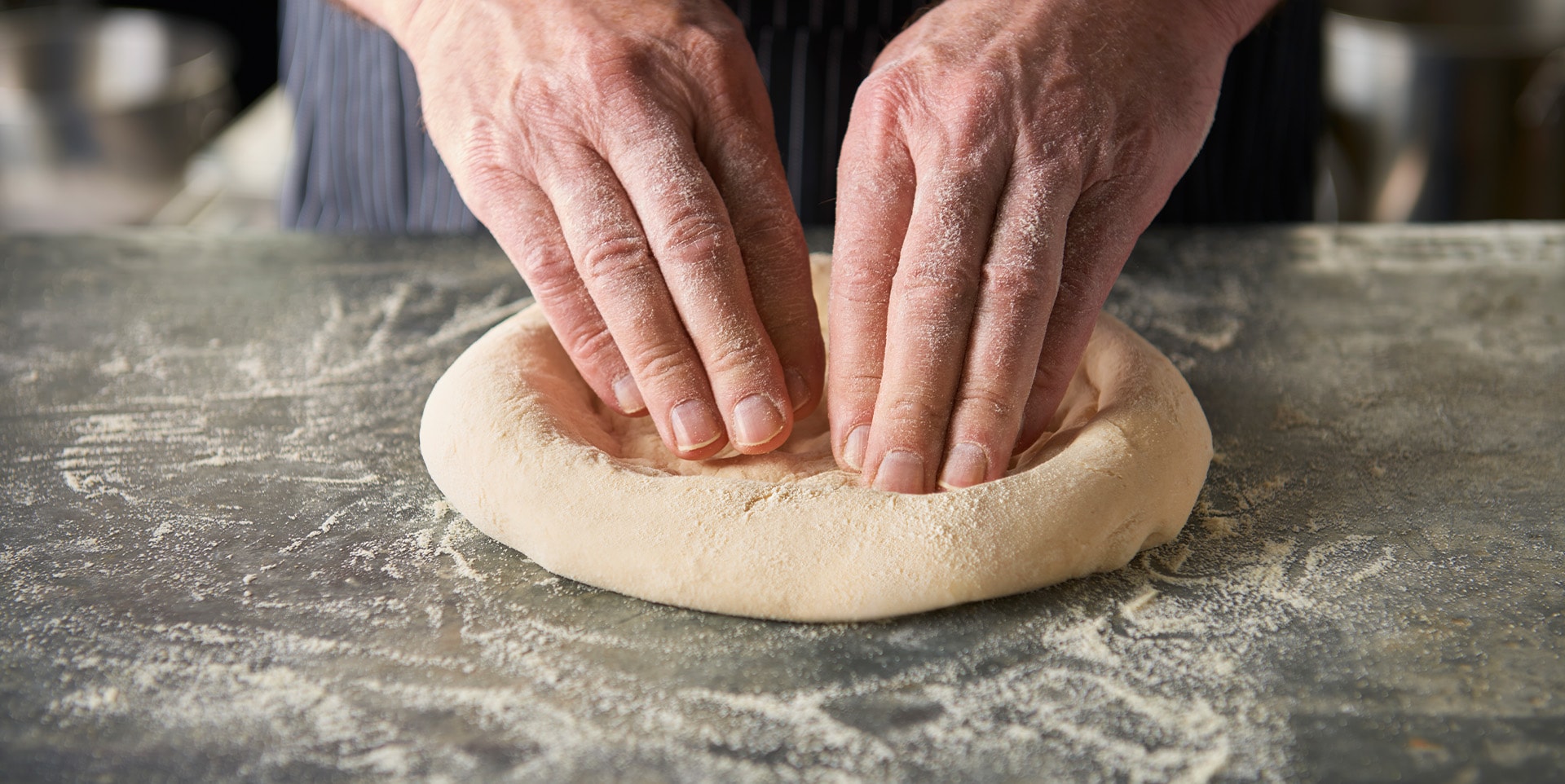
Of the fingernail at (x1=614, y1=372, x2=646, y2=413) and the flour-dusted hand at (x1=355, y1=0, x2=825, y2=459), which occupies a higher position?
the flour-dusted hand at (x1=355, y1=0, x2=825, y2=459)

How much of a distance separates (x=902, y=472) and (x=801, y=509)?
11 centimetres

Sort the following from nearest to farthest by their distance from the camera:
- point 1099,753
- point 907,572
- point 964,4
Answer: point 1099,753
point 907,572
point 964,4

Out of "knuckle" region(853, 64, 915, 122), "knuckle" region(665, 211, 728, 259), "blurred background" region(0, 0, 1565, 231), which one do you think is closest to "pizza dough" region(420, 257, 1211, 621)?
"knuckle" region(665, 211, 728, 259)

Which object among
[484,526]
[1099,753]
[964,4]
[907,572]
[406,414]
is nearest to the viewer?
[1099,753]

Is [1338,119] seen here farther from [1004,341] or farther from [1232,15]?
[1004,341]

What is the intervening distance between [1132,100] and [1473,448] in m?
0.66

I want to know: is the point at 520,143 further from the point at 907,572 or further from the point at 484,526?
the point at 907,572

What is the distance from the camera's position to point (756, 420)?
138 centimetres

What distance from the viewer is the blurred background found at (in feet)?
10.1

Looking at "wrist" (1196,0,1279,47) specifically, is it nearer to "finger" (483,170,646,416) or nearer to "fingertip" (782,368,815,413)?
"fingertip" (782,368,815,413)

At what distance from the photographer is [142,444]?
1640 mm

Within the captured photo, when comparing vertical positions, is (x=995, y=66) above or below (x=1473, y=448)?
above

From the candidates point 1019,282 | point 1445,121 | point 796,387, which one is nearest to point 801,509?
point 796,387

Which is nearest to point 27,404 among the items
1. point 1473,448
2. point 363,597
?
point 363,597
